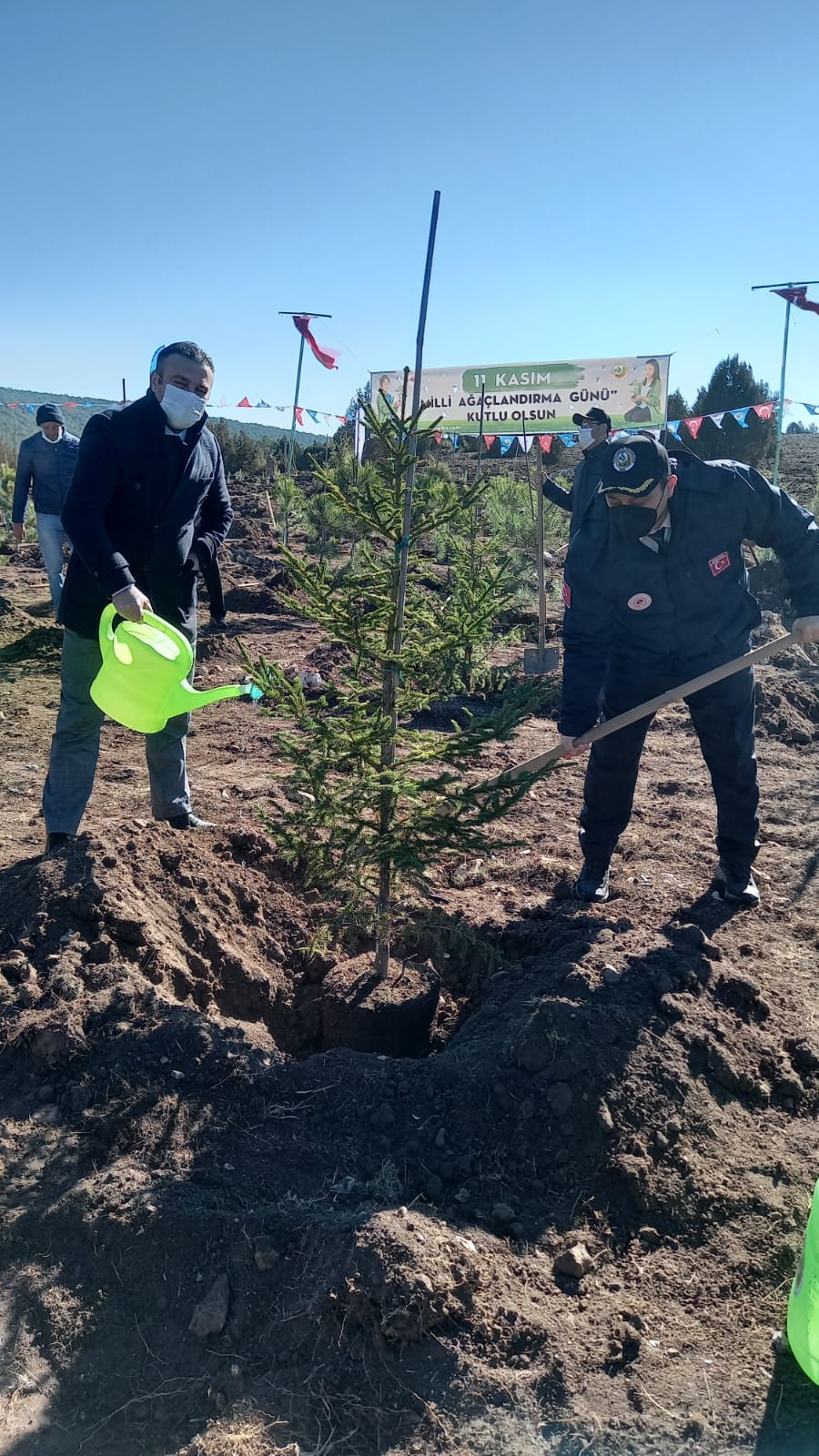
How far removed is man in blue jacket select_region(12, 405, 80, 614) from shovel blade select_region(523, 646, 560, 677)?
4.45 metres

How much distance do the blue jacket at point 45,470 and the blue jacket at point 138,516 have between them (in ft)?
17.6

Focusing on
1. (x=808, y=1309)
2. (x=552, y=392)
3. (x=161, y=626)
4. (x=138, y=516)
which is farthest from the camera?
(x=552, y=392)

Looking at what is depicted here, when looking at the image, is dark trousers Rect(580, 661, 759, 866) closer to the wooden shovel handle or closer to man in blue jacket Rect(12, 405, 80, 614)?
the wooden shovel handle

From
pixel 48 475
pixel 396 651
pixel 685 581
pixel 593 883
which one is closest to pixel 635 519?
pixel 685 581

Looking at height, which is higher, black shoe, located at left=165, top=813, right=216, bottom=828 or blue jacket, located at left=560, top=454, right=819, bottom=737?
blue jacket, located at left=560, top=454, right=819, bottom=737

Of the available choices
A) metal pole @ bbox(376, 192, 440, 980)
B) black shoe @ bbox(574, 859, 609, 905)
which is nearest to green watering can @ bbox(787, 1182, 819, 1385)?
metal pole @ bbox(376, 192, 440, 980)

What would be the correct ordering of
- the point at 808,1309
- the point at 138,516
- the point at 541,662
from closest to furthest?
1. the point at 808,1309
2. the point at 138,516
3. the point at 541,662

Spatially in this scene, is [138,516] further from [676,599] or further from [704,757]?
[704,757]

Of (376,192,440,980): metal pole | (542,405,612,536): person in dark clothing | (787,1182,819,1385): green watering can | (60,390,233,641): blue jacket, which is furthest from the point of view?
(542,405,612,536): person in dark clothing

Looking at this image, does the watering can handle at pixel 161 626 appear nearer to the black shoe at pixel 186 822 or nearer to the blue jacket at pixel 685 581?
the black shoe at pixel 186 822

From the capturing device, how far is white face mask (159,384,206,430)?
373 cm

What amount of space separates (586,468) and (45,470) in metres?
5.33

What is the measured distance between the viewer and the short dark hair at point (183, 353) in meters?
3.73

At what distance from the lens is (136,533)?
13.0 ft
